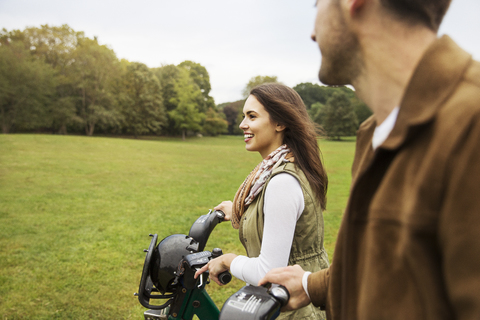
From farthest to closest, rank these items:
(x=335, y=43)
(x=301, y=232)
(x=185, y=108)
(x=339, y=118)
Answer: (x=339, y=118) → (x=185, y=108) → (x=301, y=232) → (x=335, y=43)

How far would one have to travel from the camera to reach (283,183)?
2.05 m

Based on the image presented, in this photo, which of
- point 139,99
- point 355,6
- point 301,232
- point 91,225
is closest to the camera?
point 355,6

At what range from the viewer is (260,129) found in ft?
8.18

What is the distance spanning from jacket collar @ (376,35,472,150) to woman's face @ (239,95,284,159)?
1.63 meters

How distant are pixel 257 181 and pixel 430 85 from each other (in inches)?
60.5

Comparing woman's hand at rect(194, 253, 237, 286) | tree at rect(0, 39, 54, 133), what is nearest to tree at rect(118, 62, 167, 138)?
tree at rect(0, 39, 54, 133)

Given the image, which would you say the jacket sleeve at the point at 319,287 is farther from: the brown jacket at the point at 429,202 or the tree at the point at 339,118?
the tree at the point at 339,118

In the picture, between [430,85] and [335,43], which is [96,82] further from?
[430,85]

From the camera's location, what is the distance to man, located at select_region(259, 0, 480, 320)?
29.6 inches

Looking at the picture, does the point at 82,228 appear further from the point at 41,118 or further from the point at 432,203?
the point at 41,118

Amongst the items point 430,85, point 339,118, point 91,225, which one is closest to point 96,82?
point 91,225

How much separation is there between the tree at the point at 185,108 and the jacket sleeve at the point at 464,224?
55419mm

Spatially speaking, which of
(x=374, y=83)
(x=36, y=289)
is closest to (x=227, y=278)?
(x=374, y=83)

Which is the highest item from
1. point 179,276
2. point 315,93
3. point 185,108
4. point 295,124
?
point 315,93
